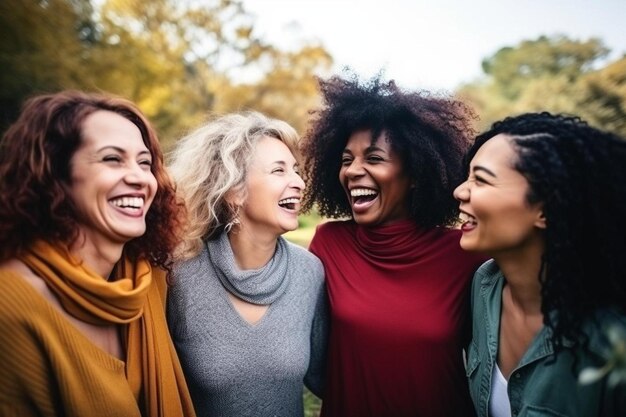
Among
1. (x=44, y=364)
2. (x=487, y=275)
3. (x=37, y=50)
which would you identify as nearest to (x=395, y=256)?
(x=487, y=275)

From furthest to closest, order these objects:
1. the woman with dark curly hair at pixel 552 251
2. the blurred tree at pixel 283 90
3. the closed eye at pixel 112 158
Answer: the blurred tree at pixel 283 90, the closed eye at pixel 112 158, the woman with dark curly hair at pixel 552 251

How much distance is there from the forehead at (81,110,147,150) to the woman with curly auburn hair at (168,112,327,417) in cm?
72

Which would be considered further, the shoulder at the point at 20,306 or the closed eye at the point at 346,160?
the closed eye at the point at 346,160

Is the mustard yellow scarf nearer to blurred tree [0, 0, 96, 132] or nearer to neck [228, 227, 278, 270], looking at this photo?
neck [228, 227, 278, 270]

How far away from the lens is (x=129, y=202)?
7.31 feet

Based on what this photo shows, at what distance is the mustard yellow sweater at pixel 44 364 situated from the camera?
1.77 meters

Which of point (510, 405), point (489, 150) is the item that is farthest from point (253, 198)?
point (510, 405)

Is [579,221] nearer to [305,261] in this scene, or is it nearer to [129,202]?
[305,261]

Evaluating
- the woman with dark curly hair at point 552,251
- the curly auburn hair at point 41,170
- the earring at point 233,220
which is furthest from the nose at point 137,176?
the woman with dark curly hair at point 552,251

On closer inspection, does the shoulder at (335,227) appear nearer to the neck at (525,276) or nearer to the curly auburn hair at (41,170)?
the neck at (525,276)

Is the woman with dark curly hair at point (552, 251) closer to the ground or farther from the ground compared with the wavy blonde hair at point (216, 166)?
closer to the ground

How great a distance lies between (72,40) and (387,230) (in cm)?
1058

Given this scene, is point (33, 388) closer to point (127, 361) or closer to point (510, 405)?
point (127, 361)

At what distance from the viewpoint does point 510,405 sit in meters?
2.12
